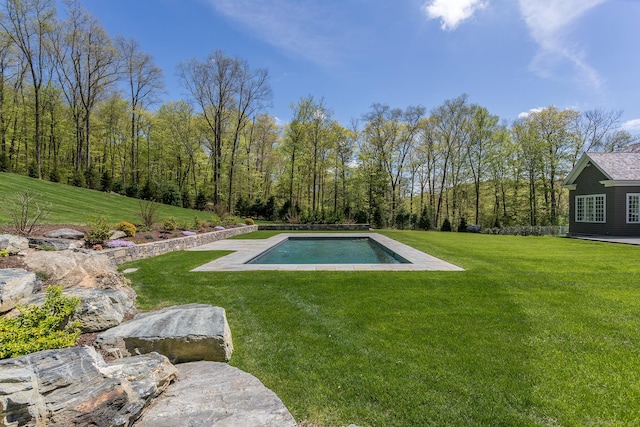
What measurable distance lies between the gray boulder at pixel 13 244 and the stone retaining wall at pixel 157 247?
1.50m

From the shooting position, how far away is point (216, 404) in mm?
1862

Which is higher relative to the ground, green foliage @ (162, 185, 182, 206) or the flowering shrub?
green foliage @ (162, 185, 182, 206)

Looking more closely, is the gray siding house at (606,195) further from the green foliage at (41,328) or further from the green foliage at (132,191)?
the green foliage at (132,191)

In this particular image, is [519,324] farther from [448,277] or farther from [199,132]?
[199,132]

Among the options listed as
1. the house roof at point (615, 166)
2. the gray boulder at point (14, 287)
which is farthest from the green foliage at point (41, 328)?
the house roof at point (615, 166)

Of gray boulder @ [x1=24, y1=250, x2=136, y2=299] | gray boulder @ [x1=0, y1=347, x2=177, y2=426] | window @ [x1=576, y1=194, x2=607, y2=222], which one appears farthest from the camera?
window @ [x1=576, y1=194, x2=607, y2=222]

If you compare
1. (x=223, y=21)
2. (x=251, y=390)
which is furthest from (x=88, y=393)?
(x=223, y=21)

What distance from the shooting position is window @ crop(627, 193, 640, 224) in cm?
1305

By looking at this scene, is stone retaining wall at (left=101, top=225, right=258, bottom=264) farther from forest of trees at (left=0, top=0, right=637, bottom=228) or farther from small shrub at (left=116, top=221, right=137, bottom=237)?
forest of trees at (left=0, top=0, right=637, bottom=228)

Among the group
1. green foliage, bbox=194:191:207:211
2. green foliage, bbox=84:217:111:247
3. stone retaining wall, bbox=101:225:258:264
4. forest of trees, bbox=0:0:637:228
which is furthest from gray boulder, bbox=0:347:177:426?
green foliage, bbox=194:191:207:211

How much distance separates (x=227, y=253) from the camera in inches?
323

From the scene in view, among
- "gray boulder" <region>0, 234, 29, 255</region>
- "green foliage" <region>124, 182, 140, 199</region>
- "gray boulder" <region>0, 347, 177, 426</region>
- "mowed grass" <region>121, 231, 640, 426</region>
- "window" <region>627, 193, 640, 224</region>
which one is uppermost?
"green foliage" <region>124, 182, 140, 199</region>

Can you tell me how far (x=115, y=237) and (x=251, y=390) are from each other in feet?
24.3

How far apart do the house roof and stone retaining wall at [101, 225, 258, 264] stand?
17.9m
